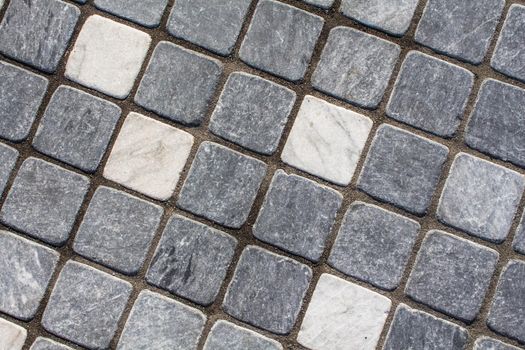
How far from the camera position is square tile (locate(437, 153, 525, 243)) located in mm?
1849

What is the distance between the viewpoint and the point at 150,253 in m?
1.86

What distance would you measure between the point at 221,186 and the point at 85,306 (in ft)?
1.71

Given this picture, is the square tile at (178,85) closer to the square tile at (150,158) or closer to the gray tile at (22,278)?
the square tile at (150,158)

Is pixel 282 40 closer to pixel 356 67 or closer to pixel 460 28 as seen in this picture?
pixel 356 67

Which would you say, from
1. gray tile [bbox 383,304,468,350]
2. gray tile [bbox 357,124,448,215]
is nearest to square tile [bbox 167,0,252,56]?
gray tile [bbox 357,124,448,215]

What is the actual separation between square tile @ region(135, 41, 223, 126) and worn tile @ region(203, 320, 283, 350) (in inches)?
23.7

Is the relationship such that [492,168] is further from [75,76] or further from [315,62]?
[75,76]

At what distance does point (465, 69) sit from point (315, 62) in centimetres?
44

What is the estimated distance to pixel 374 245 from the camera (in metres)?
1.85

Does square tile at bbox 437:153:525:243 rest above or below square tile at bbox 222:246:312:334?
above

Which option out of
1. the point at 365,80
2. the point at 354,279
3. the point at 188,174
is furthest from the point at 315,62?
the point at 354,279

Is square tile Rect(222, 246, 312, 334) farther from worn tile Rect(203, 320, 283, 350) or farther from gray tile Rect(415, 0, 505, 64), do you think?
gray tile Rect(415, 0, 505, 64)

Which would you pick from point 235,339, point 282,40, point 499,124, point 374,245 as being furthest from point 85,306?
point 499,124

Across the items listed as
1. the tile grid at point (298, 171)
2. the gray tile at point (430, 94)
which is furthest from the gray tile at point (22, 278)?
the gray tile at point (430, 94)
